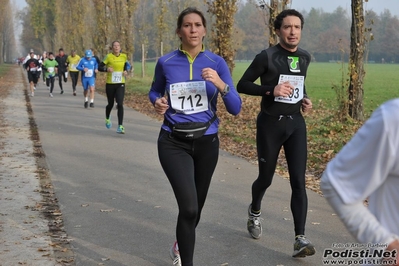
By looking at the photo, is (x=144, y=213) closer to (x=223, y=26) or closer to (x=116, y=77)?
(x=116, y=77)

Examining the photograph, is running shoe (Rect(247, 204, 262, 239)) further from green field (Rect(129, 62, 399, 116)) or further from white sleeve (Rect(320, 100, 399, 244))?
green field (Rect(129, 62, 399, 116))

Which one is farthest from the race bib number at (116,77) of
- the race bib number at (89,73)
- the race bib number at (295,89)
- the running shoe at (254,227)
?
the race bib number at (295,89)

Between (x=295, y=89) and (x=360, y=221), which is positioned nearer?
(x=360, y=221)

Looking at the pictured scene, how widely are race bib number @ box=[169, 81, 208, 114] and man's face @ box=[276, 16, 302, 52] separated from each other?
98cm

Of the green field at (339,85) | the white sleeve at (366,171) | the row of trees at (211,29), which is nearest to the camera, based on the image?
the white sleeve at (366,171)

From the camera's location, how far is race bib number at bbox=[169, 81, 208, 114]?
4.61m

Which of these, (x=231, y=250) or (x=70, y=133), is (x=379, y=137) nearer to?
(x=231, y=250)

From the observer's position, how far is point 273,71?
5.30 m

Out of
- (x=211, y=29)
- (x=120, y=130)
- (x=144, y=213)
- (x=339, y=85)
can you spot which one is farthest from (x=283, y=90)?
(x=339, y=85)

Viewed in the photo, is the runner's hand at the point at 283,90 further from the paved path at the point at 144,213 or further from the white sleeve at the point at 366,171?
the white sleeve at the point at 366,171

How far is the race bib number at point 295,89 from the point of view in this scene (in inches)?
208

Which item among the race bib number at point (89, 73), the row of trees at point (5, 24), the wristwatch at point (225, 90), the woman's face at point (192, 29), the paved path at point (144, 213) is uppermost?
the row of trees at point (5, 24)

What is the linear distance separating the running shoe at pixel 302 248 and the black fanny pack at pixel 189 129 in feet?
4.23

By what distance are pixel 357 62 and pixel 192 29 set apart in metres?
9.19
